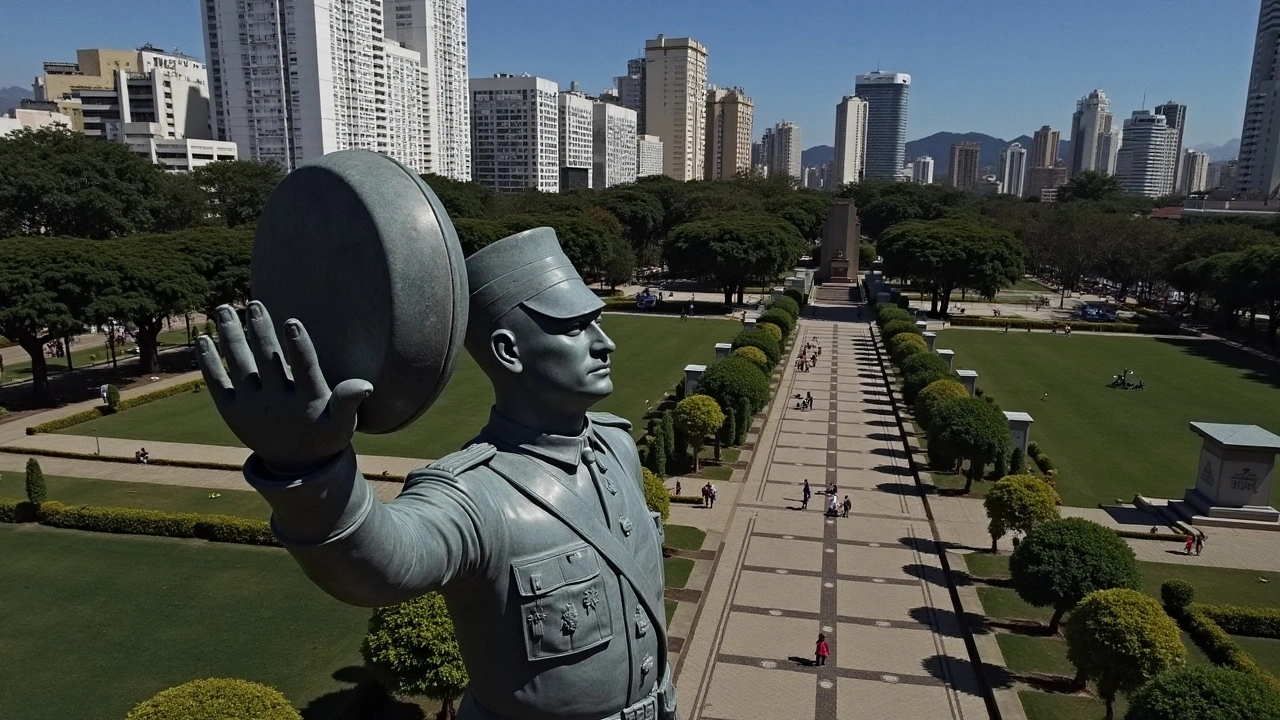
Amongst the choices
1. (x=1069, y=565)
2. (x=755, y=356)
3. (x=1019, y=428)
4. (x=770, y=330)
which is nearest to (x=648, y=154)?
(x=770, y=330)

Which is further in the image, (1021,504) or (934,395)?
(934,395)

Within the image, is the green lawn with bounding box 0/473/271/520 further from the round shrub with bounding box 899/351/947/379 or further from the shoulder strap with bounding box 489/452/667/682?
the round shrub with bounding box 899/351/947/379

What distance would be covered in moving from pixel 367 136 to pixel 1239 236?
76.4m

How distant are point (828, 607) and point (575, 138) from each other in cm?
12227

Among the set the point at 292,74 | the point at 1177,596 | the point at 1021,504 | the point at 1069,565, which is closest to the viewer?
the point at 1069,565

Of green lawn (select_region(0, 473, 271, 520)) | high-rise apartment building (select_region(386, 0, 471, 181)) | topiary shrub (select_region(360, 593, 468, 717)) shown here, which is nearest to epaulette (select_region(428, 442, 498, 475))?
topiary shrub (select_region(360, 593, 468, 717))

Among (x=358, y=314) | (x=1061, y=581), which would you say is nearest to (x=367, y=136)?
(x=1061, y=581)

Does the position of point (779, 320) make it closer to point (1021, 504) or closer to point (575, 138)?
point (1021, 504)

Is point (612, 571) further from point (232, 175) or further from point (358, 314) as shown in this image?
point (232, 175)

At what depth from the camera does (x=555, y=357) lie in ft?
15.6

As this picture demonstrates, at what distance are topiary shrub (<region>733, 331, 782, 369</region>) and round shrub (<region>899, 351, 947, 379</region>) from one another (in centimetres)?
503

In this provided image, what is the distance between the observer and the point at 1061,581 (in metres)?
14.3

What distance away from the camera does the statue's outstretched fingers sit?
9.96ft

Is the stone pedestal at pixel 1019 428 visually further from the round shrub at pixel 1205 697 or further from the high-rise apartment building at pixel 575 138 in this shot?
the high-rise apartment building at pixel 575 138
